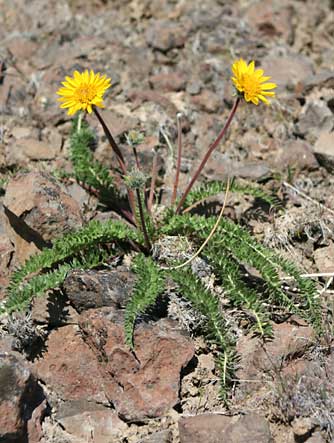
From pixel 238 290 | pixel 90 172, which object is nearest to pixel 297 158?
pixel 238 290

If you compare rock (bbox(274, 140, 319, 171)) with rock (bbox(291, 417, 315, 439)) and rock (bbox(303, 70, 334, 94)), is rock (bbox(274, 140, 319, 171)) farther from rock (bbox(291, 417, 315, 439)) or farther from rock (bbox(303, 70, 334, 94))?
rock (bbox(291, 417, 315, 439))

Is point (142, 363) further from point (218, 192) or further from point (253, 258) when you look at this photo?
point (218, 192)

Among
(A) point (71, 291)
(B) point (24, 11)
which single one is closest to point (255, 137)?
(A) point (71, 291)

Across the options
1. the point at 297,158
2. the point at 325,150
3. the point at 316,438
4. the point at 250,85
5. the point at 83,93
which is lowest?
the point at 316,438

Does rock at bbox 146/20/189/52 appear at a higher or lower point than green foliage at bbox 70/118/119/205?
higher

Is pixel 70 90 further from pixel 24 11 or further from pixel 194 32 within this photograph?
pixel 24 11

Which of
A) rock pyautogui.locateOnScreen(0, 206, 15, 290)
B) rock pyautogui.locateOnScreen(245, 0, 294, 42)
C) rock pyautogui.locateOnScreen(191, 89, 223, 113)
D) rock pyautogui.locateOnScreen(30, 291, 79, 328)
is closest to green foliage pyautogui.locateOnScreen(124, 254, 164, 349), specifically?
rock pyautogui.locateOnScreen(30, 291, 79, 328)
